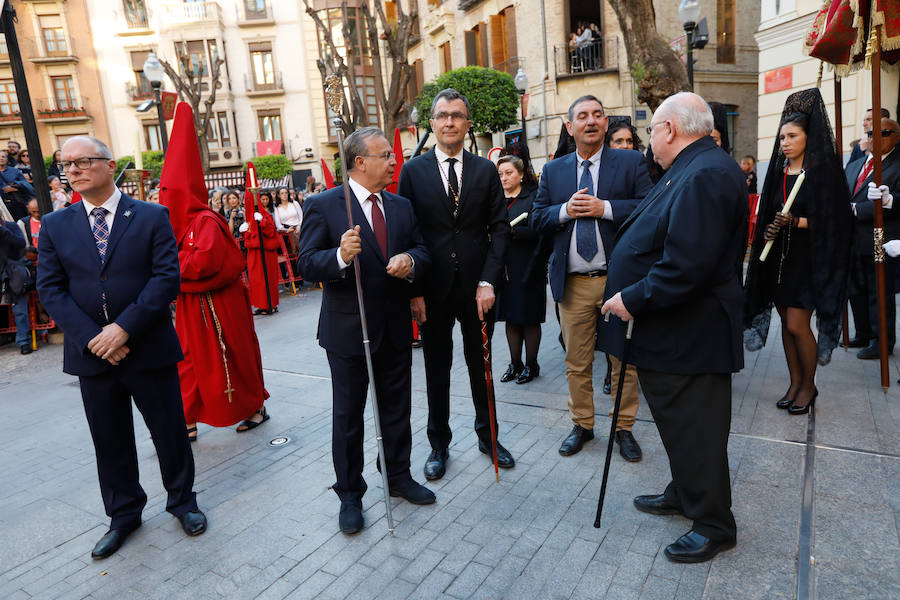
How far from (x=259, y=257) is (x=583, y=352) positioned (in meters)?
7.34

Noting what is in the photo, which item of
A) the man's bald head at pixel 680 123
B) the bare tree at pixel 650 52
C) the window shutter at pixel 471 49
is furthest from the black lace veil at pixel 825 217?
the window shutter at pixel 471 49

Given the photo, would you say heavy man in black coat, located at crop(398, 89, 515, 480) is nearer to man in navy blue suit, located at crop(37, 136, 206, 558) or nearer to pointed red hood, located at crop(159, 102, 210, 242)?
man in navy blue suit, located at crop(37, 136, 206, 558)

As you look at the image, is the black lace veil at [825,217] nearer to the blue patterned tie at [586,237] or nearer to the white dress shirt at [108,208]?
the blue patterned tie at [586,237]

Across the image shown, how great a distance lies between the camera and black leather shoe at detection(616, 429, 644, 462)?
3.72 m

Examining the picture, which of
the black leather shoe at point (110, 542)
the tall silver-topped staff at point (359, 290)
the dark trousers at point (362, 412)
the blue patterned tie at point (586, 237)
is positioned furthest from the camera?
the blue patterned tie at point (586, 237)

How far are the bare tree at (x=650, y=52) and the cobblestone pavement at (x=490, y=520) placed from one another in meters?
5.91

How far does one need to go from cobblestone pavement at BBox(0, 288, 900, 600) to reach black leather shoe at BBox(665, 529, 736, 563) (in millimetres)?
51

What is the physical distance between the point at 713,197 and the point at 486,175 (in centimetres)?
155

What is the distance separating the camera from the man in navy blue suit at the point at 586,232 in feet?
12.3

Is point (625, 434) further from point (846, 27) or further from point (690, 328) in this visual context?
point (846, 27)

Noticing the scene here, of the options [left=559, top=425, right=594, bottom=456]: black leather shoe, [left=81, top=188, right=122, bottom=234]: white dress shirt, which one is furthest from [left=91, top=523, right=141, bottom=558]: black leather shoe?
[left=559, top=425, right=594, bottom=456]: black leather shoe

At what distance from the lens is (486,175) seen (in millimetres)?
3678

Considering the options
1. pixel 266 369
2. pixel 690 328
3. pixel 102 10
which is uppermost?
pixel 102 10

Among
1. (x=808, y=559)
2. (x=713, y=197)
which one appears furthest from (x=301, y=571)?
(x=713, y=197)
